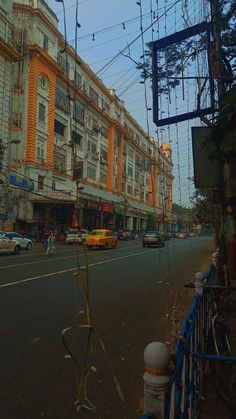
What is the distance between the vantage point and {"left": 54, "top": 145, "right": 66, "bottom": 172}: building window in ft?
145

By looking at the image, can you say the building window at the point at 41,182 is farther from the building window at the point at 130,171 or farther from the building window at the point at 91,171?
the building window at the point at 130,171

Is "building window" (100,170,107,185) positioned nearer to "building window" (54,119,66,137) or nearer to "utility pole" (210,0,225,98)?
"building window" (54,119,66,137)

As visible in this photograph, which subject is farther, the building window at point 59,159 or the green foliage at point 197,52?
the building window at point 59,159

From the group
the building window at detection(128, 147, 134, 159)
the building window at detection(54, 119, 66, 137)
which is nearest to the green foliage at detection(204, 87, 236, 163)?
the building window at detection(54, 119, 66, 137)

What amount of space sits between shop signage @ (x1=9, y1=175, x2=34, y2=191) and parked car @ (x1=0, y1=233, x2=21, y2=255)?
1148 cm

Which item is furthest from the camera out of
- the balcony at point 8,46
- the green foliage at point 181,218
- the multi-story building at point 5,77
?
the multi-story building at point 5,77

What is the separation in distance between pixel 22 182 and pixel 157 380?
36893 millimetres

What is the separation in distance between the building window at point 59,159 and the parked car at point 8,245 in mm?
18587

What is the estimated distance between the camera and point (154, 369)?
78.8 inches

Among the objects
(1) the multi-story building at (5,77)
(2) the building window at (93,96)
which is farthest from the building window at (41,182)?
(2) the building window at (93,96)

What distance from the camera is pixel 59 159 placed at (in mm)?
45125

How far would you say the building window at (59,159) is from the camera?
1737 inches

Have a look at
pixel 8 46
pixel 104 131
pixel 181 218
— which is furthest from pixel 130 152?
pixel 181 218

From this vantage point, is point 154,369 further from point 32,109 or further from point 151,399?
point 32,109
